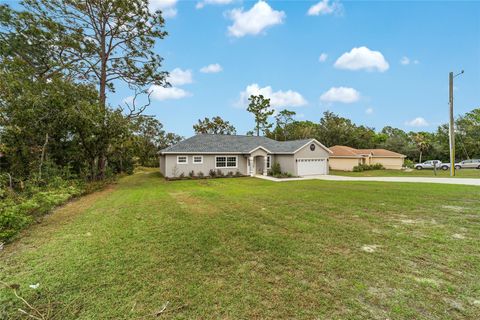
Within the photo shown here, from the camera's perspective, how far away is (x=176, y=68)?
64.6ft

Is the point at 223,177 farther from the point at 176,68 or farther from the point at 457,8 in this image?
the point at 457,8

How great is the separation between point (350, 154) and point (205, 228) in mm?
26975

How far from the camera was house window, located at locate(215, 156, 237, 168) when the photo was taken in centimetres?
1989

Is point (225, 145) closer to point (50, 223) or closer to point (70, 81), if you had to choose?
point (70, 81)

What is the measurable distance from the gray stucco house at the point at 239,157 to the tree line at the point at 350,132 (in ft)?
58.1

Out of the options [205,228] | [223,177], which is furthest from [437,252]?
[223,177]

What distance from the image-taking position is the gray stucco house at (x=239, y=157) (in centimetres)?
1853

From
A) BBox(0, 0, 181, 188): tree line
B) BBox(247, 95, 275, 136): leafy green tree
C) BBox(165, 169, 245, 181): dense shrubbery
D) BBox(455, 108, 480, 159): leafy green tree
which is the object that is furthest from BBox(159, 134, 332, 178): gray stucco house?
BBox(455, 108, 480, 159): leafy green tree

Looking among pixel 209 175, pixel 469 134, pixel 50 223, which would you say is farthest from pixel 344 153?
pixel 50 223

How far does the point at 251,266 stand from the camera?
364cm

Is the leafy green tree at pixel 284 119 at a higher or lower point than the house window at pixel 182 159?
higher

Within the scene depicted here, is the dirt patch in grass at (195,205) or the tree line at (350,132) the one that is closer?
the dirt patch in grass at (195,205)

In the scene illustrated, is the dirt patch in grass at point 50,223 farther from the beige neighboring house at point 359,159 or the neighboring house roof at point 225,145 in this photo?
the beige neighboring house at point 359,159

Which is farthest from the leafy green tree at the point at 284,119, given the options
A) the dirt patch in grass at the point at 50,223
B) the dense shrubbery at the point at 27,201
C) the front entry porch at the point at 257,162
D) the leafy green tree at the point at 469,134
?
the dirt patch in grass at the point at 50,223
